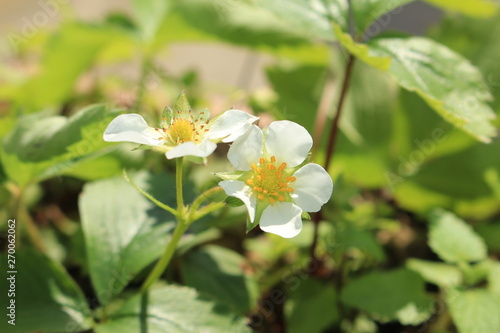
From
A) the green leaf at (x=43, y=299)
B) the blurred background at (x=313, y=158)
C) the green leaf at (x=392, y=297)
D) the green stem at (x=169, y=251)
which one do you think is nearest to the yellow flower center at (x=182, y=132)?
the green stem at (x=169, y=251)

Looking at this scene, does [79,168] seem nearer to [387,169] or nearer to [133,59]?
[387,169]

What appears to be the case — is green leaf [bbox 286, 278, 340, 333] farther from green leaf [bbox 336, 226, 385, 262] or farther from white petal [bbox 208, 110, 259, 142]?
white petal [bbox 208, 110, 259, 142]

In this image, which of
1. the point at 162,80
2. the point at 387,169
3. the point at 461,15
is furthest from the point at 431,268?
the point at 162,80

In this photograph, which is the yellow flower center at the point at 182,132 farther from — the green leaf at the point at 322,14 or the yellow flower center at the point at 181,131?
the green leaf at the point at 322,14

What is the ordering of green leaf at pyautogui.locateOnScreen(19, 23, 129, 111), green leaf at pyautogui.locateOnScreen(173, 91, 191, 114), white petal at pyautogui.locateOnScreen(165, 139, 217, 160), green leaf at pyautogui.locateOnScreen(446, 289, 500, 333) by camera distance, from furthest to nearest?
green leaf at pyautogui.locateOnScreen(19, 23, 129, 111) → green leaf at pyautogui.locateOnScreen(446, 289, 500, 333) → green leaf at pyautogui.locateOnScreen(173, 91, 191, 114) → white petal at pyautogui.locateOnScreen(165, 139, 217, 160)

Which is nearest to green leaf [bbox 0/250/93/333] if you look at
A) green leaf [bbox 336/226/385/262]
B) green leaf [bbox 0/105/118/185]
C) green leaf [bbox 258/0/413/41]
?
green leaf [bbox 0/105/118/185]

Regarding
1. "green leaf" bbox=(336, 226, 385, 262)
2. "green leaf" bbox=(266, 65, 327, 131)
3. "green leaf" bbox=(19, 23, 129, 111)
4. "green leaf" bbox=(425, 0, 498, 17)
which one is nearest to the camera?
"green leaf" bbox=(336, 226, 385, 262)
